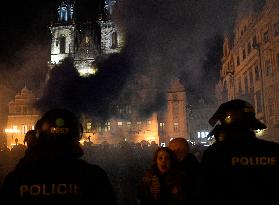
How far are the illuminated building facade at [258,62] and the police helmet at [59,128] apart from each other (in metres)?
26.1

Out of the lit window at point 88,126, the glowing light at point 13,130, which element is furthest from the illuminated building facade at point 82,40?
the glowing light at point 13,130

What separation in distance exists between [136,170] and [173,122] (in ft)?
132

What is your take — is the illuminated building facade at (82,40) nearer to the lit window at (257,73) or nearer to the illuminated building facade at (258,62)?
the illuminated building facade at (258,62)

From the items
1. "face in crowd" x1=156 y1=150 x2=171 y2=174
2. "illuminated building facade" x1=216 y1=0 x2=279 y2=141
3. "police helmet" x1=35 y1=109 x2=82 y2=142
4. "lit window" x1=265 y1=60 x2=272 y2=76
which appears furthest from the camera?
"lit window" x1=265 y1=60 x2=272 y2=76

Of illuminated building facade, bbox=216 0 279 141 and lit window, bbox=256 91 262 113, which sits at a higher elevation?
illuminated building facade, bbox=216 0 279 141

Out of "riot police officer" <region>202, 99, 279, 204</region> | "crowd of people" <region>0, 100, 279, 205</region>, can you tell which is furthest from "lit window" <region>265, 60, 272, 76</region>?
"riot police officer" <region>202, 99, 279, 204</region>

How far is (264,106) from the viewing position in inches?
1152

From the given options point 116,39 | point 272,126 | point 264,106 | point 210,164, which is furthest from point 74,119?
point 116,39

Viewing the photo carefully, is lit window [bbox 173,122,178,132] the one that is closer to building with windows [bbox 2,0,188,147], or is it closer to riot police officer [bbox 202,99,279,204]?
building with windows [bbox 2,0,188,147]

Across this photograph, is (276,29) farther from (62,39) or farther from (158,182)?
(62,39)

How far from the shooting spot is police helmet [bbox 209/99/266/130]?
2875 mm

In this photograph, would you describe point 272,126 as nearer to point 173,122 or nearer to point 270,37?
point 270,37

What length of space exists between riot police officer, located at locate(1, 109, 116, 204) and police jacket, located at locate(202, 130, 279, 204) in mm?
910

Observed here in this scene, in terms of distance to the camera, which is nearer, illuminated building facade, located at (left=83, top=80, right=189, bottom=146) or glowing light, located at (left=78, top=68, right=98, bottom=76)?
illuminated building facade, located at (left=83, top=80, right=189, bottom=146)
